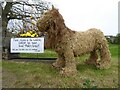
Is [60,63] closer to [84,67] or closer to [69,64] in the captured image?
[69,64]

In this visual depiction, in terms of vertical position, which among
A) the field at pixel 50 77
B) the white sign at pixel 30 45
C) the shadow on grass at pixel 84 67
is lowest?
the field at pixel 50 77

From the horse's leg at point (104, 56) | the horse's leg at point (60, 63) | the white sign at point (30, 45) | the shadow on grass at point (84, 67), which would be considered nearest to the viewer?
the horse's leg at point (60, 63)

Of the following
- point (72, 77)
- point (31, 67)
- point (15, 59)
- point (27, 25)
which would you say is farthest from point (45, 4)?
point (72, 77)

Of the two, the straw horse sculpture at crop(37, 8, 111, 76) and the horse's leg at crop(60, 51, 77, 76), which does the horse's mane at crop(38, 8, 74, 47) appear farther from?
the horse's leg at crop(60, 51, 77, 76)

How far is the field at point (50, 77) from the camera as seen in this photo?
6.48 meters

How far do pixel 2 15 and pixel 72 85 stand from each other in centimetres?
736

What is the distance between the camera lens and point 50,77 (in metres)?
6.75

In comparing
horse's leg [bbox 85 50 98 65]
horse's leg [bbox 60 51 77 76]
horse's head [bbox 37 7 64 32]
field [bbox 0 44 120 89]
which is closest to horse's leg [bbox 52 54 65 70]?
field [bbox 0 44 120 89]

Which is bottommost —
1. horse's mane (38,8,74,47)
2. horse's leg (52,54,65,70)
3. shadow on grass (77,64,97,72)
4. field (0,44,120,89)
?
field (0,44,120,89)

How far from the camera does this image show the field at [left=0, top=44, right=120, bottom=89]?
6.48 meters

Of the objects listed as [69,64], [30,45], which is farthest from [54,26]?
[30,45]

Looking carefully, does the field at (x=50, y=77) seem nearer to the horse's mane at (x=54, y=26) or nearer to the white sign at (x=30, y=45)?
the white sign at (x=30, y=45)

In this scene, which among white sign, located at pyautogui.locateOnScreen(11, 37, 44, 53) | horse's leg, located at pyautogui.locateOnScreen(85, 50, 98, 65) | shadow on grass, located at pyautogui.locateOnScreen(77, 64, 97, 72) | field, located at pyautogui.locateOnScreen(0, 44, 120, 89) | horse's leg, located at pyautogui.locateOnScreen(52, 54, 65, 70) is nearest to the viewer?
field, located at pyautogui.locateOnScreen(0, 44, 120, 89)

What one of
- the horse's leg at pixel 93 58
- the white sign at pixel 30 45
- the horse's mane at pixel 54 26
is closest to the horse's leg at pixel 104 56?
the horse's leg at pixel 93 58
